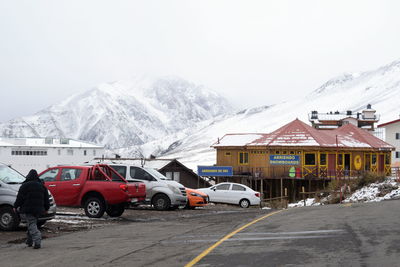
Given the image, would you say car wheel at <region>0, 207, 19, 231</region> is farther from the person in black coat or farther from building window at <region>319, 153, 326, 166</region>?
building window at <region>319, 153, 326, 166</region>

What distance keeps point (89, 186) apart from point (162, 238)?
18.2 ft

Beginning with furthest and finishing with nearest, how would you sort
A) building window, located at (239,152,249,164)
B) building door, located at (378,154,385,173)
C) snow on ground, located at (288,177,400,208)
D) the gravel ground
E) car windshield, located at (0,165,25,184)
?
building window, located at (239,152,249,164), building door, located at (378,154,385,173), snow on ground, located at (288,177,400,208), car windshield, located at (0,165,25,184), the gravel ground

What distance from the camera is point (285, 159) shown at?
51.8 metres

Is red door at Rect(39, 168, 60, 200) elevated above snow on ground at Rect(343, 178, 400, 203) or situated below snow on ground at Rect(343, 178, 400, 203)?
above

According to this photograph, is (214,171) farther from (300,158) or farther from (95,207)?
(95,207)

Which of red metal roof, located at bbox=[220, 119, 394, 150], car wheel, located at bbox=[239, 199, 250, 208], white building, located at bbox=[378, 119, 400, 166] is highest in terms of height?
white building, located at bbox=[378, 119, 400, 166]

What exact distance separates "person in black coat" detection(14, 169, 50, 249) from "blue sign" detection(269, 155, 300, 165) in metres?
41.1

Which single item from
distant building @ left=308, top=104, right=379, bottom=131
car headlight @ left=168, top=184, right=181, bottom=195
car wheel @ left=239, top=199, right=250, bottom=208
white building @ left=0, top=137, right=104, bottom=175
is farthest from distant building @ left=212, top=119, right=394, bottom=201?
white building @ left=0, top=137, right=104, bottom=175

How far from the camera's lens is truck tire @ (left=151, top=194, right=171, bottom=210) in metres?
21.9

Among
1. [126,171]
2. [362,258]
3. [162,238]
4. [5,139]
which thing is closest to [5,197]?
[162,238]

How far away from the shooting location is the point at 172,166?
55.6 metres

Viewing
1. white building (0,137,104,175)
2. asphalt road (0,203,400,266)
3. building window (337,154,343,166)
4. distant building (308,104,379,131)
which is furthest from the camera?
white building (0,137,104,175)

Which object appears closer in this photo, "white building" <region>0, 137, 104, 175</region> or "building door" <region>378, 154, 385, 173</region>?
"building door" <region>378, 154, 385, 173</region>

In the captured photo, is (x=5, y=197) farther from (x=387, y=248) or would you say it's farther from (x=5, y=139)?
(x=5, y=139)
